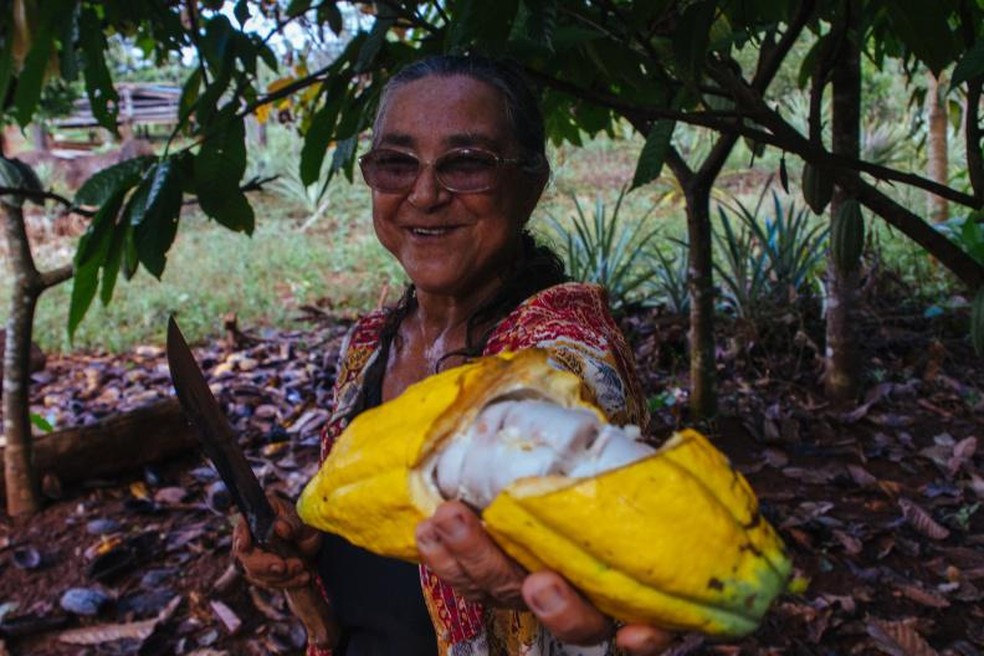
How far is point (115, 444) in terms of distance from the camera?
9.11 ft

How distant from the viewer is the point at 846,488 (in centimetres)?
252

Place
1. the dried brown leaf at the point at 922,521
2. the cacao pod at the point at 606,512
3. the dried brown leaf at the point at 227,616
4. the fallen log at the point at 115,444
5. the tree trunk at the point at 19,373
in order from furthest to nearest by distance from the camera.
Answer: the fallen log at the point at 115,444, the tree trunk at the point at 19,373, the dried brown leaf at the point at 922,521, the dried brown leaf at the point at 227,616, the cacao pod at the point at 606,512

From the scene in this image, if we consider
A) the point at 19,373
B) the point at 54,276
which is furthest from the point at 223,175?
the point at 19,373

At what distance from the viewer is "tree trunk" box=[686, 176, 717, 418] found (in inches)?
98.3

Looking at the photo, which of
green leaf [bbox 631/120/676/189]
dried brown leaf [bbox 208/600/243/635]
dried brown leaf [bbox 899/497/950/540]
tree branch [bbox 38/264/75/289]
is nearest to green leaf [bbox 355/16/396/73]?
green leaf [bbox 631/120/676/189]

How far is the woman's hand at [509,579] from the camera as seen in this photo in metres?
0.63

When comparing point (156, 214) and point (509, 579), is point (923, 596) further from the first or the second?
point (156, 214)

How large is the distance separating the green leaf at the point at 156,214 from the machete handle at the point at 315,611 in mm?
457

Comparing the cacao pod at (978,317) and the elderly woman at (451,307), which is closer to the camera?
the elderly woman at (451,307)

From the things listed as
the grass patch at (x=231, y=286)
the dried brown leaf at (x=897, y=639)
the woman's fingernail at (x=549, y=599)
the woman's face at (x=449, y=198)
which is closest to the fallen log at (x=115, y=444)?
the grass patch at (x=231, y=286)

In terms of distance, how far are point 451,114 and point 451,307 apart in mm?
304

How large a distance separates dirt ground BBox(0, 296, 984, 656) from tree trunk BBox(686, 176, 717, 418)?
0.12 meters

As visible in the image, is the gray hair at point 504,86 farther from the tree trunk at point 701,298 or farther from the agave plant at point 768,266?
the agave plant at point 768,266

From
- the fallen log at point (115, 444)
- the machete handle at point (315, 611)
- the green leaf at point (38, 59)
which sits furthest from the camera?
the fallen log at point (115, 444)
